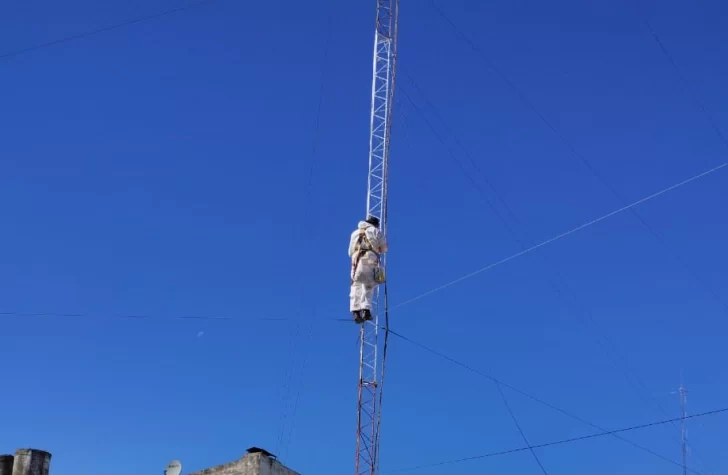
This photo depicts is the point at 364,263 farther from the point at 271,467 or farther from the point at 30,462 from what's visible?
the point at 30,462

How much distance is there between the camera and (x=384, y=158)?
39.6 metres

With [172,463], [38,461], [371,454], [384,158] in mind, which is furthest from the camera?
[384,158]

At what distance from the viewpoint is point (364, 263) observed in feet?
118

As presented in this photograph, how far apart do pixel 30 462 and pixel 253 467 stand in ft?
17.8

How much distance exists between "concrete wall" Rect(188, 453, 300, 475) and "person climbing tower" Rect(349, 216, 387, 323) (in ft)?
17.7

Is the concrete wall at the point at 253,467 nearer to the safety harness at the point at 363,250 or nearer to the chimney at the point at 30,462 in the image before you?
the chimney at the point at 30,462

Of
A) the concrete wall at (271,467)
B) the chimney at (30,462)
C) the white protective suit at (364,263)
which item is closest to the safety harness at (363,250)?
the white protective suit at (364,263)

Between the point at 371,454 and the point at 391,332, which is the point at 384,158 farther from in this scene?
the point at 371,454

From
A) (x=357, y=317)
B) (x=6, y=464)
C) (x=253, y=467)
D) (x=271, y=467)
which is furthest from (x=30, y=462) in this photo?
(x=357, y=317)

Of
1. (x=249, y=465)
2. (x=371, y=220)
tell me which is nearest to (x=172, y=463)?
(x=249, y=465)

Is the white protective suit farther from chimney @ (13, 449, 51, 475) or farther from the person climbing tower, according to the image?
chimney @ (13, 449, 51, 475)

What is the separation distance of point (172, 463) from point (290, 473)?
121 inches

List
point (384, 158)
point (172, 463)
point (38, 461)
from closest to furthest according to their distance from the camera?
1. point (38, 461)
2. point (172, 463)
3. point (384, 158)

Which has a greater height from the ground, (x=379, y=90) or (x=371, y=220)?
(x=379, y=90)
